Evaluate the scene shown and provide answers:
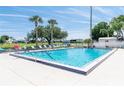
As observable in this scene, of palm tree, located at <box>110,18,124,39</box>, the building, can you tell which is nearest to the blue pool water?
the building

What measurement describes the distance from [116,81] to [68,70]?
5.49 ft

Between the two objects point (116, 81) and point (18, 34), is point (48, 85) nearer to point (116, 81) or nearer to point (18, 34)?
point (116, 81)

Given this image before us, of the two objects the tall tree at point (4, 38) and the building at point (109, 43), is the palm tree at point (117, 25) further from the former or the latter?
the tall tree at point (4, 38)

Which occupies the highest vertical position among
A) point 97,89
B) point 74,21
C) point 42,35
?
point 74,21

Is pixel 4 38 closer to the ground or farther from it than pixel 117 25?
closer to the ground

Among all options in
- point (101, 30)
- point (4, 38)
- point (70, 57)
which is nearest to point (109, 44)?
point (101, 30)

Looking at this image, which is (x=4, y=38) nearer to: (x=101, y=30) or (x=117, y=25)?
(x=101, y=30)

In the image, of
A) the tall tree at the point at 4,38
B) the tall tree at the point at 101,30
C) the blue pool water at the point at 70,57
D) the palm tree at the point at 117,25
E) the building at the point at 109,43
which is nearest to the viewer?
the blue pool water at the point at 70,57

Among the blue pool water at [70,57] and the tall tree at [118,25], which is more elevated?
the tall tree at [118,25]

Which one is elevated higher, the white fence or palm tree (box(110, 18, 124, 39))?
palm tree (box(110, 18, 124, 39))

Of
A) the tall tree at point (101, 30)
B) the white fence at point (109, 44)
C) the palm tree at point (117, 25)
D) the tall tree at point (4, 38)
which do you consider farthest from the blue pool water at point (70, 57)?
the tall tree at point (101, 30)

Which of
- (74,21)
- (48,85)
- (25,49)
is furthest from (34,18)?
(48,85)

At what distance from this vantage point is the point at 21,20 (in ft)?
57.4

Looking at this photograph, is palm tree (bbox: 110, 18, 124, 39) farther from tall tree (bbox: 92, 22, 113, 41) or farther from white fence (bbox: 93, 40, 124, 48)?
white fence (bbox: 93, 40, 124, 48)
